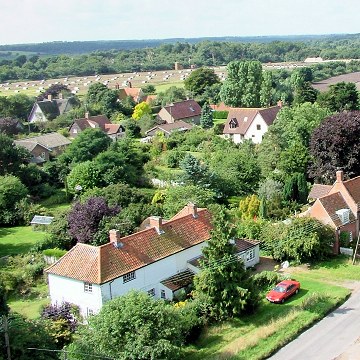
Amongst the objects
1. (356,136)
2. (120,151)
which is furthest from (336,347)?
(120,151)

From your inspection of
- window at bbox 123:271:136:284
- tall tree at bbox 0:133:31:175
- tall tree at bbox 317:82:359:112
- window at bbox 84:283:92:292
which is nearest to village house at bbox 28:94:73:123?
tall tree at bbox 0:133:31:175

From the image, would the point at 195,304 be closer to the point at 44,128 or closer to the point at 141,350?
the point at 141,350

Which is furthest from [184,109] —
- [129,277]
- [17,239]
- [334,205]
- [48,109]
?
[129,277]

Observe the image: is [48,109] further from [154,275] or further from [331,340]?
[331,340]

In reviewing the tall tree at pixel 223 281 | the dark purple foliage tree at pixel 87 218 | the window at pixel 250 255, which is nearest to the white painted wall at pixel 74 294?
the tall tree at pixel 223 281

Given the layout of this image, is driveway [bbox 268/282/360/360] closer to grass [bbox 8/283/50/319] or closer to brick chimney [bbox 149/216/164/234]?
brick chimney [bbox 149/216/164/234]

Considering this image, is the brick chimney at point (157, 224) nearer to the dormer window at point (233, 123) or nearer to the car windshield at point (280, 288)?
the car windshield at point (280, 288)
